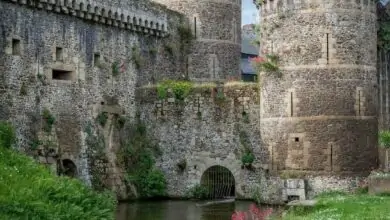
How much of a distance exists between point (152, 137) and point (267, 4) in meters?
6.76

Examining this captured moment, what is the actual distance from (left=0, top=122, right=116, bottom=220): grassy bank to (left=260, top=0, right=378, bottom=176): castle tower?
29.5 ft

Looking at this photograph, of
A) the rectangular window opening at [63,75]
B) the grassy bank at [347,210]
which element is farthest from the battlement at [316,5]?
the grassy bank at [347,210]

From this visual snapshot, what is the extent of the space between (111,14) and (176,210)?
8276 mm

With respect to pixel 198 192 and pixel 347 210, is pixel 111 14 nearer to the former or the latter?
pixel 198 192

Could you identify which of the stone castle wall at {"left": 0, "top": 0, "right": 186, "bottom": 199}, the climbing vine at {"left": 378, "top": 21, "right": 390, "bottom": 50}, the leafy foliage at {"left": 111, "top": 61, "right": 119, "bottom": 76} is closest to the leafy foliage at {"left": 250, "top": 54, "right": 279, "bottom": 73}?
the climbing vine at {"left": 378, "top": 21, "right": 390, "bottom": 50}

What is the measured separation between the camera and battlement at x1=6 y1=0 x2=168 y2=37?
1080 inches

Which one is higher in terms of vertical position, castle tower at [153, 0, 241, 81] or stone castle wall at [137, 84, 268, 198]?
castle tower at [153, 0, 241, 81]

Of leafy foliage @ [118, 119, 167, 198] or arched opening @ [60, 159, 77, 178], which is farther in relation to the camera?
leafy foliage @ [118, 119, 167, 198]

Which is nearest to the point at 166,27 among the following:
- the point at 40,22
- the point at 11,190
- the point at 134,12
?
the point at 134,12

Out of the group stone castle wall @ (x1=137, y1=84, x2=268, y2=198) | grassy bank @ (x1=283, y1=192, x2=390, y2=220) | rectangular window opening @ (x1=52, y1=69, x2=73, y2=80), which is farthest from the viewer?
stone castle wall @ (x1=137, y1=84, x2=268, y2=198)

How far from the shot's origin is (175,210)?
25.9m

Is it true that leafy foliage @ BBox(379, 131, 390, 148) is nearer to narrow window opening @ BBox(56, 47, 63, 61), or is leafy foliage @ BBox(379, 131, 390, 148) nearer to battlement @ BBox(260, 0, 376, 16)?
battlement @ BBox(260, 0, 376, 16)

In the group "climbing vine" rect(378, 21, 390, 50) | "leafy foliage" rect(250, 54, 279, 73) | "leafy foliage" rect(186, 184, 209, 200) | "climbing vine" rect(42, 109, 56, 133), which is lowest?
"leafy foliage" rect(186, 184, 209, 200)

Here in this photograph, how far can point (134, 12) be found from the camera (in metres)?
31.5
